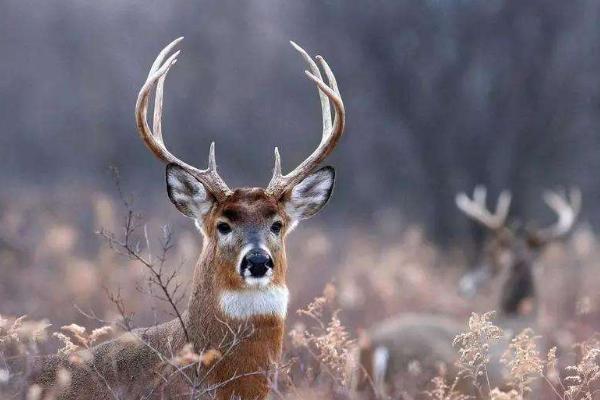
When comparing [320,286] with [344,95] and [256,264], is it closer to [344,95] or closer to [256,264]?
[256,264]

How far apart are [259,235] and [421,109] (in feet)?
39.0

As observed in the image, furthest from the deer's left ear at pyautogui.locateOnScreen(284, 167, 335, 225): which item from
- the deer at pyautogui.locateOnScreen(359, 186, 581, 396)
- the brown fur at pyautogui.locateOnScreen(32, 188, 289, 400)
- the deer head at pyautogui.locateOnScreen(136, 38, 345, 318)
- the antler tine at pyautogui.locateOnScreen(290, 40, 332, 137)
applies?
the deer at pyautogui.locateOnScreen(359, 186, 581, 396)

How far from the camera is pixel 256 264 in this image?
18.5 feet

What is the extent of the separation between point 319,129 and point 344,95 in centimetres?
131

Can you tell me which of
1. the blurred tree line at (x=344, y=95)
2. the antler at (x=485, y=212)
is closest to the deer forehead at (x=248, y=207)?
the antler at (x=485, y=212)

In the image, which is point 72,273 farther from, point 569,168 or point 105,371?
point 569,168

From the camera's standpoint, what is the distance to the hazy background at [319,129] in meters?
12.8

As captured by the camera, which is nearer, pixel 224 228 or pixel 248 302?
pixel 248 302

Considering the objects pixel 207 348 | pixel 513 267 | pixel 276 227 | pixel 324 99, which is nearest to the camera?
pixel 207 348

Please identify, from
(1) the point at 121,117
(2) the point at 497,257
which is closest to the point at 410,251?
(2) the point at 497,257

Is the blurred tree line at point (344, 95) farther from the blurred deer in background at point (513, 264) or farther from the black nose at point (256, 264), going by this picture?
the black nose at point (256, 264)

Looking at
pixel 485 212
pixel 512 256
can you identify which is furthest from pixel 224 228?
pixel 485 212

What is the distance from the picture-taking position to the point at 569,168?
59.7ft

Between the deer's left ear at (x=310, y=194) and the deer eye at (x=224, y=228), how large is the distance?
486 mm
